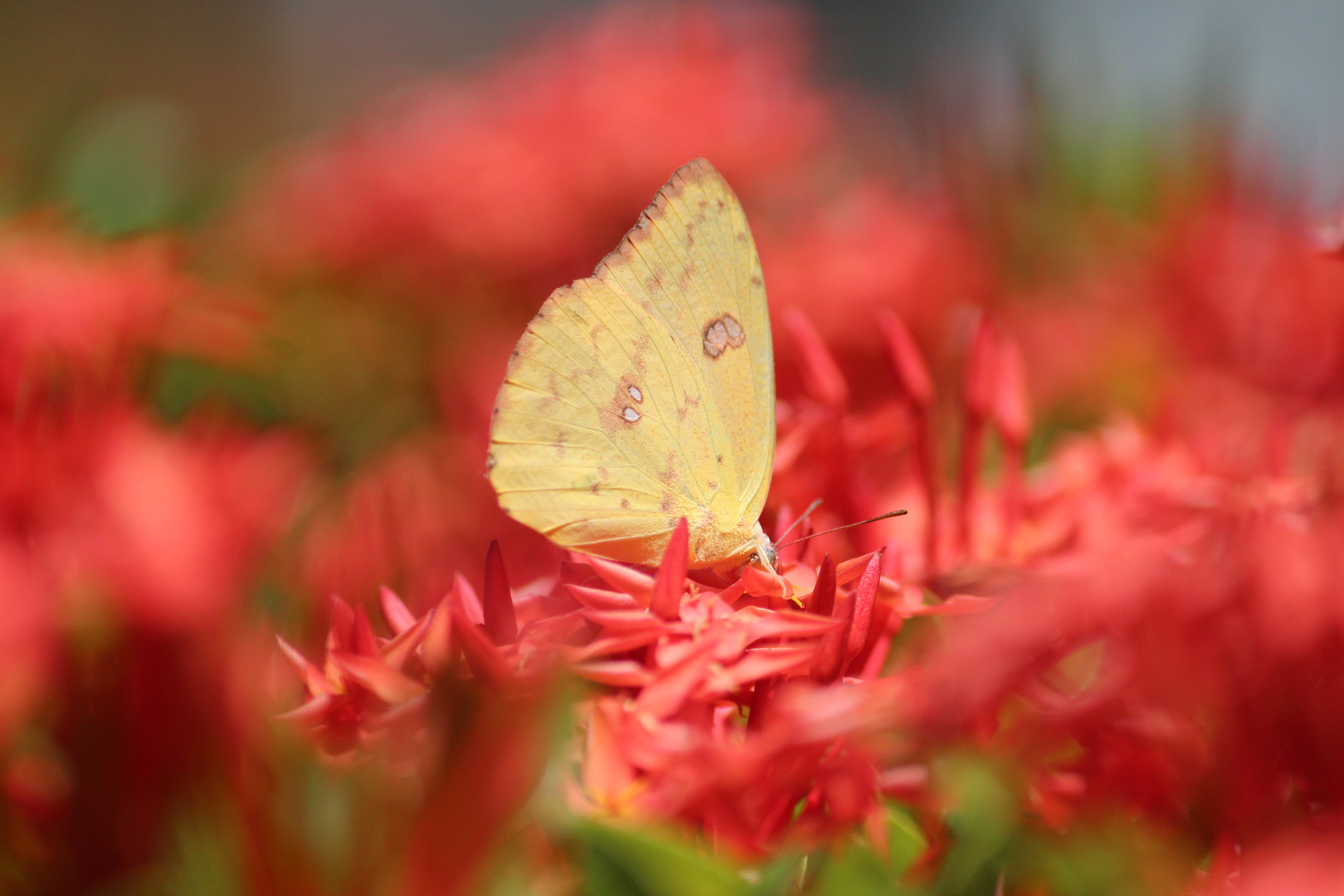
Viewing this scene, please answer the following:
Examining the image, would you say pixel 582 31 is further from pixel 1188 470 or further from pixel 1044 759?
pixel 1044 759

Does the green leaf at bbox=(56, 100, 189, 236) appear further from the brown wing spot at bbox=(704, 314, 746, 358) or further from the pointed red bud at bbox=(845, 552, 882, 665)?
the pointed red bud at bbox=(845, 552, 882, 665)

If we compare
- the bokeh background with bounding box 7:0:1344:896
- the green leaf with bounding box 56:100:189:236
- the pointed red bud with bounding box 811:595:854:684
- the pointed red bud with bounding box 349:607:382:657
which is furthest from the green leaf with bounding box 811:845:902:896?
the green leaf with bounding box 56:100:189:236

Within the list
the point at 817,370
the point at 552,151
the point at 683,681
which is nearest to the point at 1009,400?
the point at 817,370

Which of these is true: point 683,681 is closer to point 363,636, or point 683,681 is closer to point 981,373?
point 363,636

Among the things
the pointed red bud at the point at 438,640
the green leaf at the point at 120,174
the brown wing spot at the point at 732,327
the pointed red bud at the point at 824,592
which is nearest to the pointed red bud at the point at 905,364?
the brown wing spot at the point at 732,327

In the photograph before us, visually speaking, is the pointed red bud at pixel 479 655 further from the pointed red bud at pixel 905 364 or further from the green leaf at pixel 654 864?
the pointed red bud at pixel 905 364

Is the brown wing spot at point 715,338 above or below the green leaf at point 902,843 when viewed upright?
above
